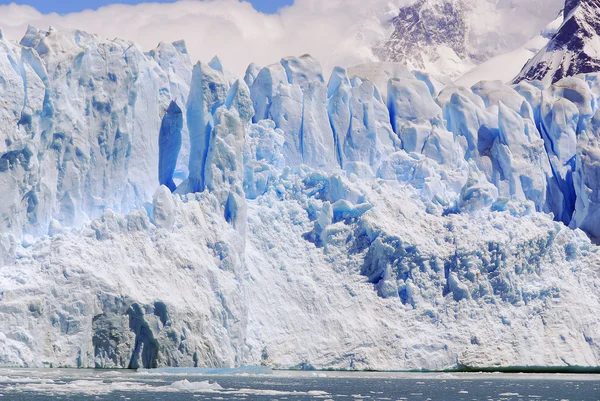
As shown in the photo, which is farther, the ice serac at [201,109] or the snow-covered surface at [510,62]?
the snow-covered surface at [510,62]

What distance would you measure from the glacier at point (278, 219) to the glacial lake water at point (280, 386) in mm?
2023

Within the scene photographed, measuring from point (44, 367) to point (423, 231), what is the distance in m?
15.8

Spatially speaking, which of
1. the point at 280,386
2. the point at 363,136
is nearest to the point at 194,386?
the point at 280,386

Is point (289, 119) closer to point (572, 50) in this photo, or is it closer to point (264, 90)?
point (264, 90)

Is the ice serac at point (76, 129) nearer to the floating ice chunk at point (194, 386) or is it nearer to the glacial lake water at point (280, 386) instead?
the glacial lake water at point (280, 386)

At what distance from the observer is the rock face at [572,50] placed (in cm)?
6800

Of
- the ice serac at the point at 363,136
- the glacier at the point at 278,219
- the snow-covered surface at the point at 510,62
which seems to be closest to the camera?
the glacier at the point at 278,219

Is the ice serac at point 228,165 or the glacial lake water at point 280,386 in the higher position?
the ice serac at point 228,165

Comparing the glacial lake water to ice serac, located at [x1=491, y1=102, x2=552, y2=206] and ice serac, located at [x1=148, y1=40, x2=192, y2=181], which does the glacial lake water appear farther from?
ice serac, located at [x1=491, y1=102, x2=552, y2=206]

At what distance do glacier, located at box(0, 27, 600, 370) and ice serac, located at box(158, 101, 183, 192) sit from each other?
8cm

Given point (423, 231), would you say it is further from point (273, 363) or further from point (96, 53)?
point (96, 53)

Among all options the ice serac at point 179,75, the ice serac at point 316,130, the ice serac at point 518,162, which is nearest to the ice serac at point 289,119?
the ice serac at point 316,130

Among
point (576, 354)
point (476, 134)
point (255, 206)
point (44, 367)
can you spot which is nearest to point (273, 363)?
point (255, 206)

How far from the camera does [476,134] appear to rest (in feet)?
167
